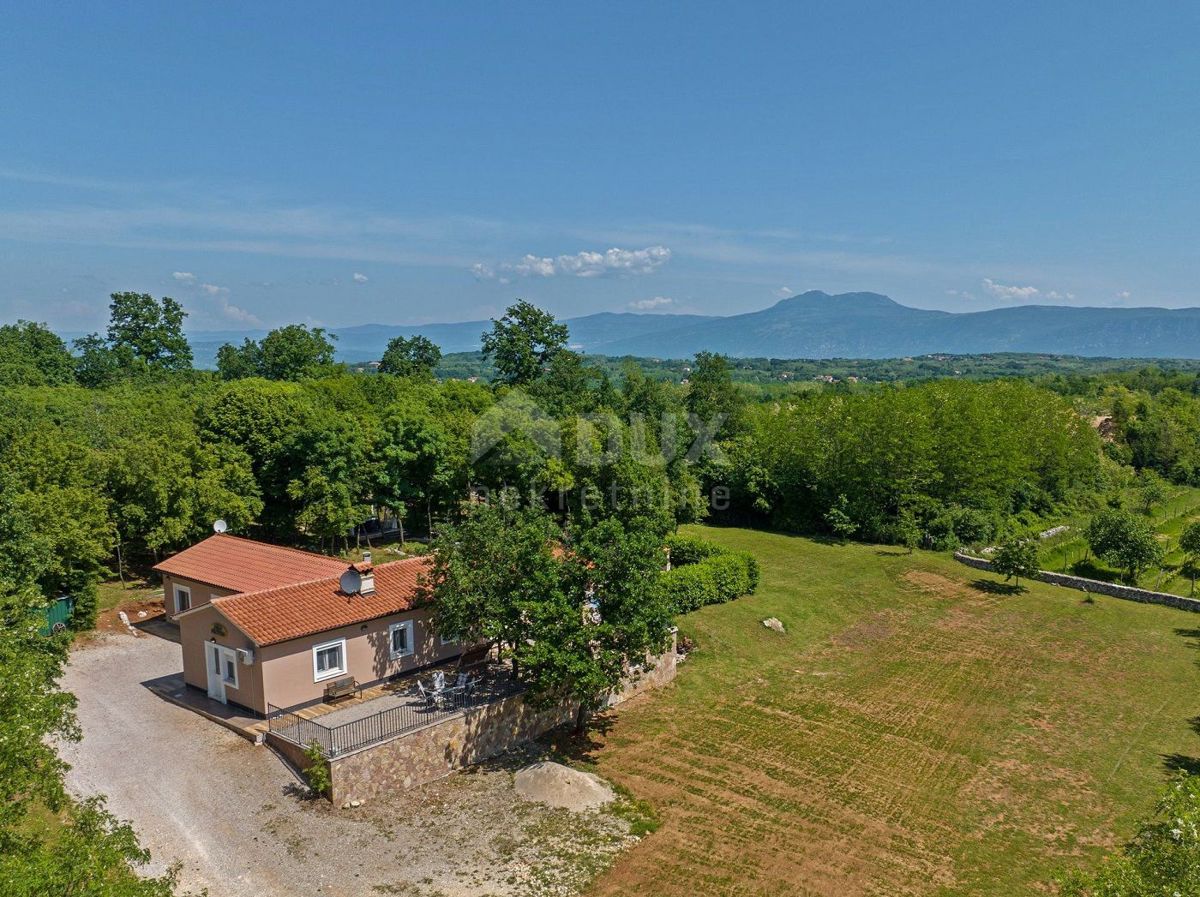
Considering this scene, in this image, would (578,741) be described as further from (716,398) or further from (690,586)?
(716,398)

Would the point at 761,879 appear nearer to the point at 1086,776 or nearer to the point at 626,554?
the point at 626,554

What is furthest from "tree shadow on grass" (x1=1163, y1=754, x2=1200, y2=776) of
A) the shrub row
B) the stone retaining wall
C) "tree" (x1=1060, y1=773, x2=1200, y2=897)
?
the stone retaining wall

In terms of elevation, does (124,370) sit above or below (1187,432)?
above

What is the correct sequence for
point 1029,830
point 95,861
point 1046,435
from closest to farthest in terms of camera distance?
1. point 95,861
2. point 1029,830
3. point 1046,435

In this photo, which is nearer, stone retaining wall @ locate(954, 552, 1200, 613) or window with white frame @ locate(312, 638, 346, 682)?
window with white frame @ locate(312, 638, 346, 682)

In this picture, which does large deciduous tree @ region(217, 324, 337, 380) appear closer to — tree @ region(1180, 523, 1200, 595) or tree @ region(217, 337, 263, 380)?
tree @ region(217, 337, 263, 380)

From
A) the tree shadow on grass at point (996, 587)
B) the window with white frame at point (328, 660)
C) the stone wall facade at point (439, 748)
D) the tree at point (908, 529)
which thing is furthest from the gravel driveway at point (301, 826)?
the tree at point (908, 529)

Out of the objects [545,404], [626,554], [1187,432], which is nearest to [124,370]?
[545,404]
